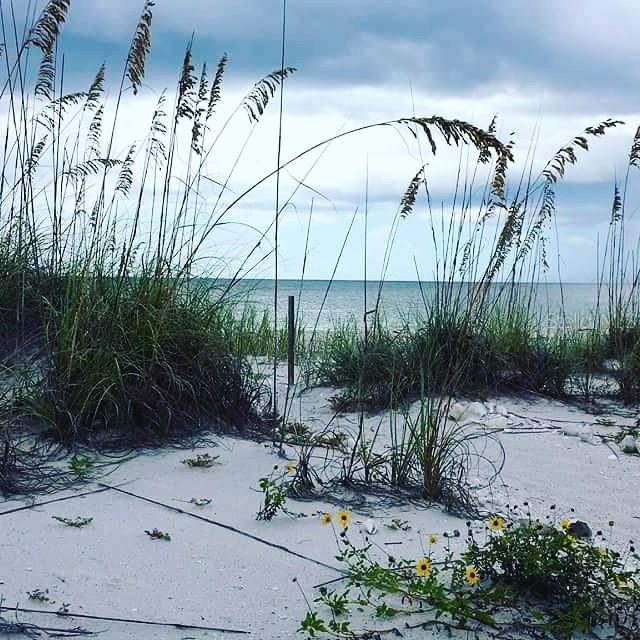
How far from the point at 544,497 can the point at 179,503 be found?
1.58 m

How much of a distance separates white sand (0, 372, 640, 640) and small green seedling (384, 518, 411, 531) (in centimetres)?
3

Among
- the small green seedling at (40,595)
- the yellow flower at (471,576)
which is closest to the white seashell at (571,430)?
the yellow flower at (471,576)

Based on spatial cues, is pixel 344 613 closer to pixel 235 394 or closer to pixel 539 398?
pixel 235 394

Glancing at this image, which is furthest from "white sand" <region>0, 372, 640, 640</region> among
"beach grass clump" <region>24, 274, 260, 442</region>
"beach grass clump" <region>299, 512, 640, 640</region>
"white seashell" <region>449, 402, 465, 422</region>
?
"white seashell" <region>449, 402, 465, 422</region>

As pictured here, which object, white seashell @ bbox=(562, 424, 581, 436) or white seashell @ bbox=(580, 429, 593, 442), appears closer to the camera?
white seashell @ bbox=(580, 429, 593, 442)

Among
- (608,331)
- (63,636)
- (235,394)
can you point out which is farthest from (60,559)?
(608,331)

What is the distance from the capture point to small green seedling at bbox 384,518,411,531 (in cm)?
304

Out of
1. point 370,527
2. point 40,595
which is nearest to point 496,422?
point 370,527

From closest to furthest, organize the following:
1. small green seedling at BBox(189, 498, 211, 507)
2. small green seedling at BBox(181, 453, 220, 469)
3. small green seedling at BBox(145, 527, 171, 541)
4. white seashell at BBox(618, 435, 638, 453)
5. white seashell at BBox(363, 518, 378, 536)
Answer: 1. small green seedling at BBox(145, 527, 171, 541)
2. white seashell at BBox(363, 518, 378, 536)
3. small green seedling at BBox(189, 498, 211, 507)
4. small green seedling at BBox(181, 453, 220, 469)
5. white seashell at BBox(618, 435, 638, 453)

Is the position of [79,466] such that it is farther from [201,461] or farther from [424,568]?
[424,568]

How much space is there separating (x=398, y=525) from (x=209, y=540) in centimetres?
70

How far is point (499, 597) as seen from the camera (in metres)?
2.35

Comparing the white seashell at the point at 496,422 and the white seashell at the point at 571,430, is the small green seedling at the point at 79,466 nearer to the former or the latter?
the white seashell at the point at 496,422

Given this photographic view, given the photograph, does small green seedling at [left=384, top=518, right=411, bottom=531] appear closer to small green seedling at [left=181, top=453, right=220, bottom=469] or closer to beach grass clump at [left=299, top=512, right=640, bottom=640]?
beach grass clump at [left=299, top=512, right=640, bottom=640]
